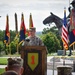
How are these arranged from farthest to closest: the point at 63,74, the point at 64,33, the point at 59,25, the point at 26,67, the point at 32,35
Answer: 1. the point at 59,25
2. the point at 64,33
3. the point at 63,74
4. the point at 26,67
5. the point at 32,35

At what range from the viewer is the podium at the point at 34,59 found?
7.05 metres

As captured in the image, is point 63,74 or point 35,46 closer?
point 35,46

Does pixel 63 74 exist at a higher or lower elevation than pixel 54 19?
lower

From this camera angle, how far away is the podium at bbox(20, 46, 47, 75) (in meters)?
7.05

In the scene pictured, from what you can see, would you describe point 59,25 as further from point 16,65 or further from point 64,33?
point 16,65

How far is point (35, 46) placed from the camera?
23.1 feet

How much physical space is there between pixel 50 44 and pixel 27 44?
30.8 m

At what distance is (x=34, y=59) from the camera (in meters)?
7.05

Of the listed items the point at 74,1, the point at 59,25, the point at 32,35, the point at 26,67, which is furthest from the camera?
the point at 59,25

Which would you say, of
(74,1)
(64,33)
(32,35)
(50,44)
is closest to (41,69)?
(32,35)

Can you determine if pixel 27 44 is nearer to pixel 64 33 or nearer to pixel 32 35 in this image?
pixel 32 35

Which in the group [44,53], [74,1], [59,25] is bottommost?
[44,53]

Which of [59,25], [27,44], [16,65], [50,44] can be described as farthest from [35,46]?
[50,44]

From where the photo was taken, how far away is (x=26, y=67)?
7188mm
